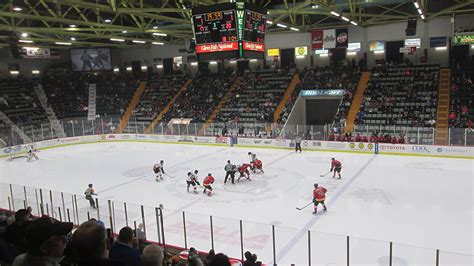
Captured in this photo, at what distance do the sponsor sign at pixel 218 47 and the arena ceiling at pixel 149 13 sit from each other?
17.2ft

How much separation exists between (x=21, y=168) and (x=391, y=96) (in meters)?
22.3

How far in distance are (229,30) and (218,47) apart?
67cm

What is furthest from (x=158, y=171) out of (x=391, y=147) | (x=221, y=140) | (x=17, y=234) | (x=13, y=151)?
(x=13, y=151)

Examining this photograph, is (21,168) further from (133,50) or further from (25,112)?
(133,50)

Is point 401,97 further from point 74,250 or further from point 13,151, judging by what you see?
point 74,250

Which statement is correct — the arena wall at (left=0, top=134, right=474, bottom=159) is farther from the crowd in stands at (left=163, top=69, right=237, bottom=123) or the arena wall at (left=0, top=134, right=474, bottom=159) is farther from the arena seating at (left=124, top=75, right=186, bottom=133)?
the arena seating at (left=124, top=75, right=186, bottom=133)

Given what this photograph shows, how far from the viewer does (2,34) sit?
24.7 metres

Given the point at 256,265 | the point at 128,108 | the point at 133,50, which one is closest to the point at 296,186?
the point at 256,265

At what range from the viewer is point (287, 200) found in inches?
535

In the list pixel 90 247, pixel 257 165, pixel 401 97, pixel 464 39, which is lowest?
pixel 257 165

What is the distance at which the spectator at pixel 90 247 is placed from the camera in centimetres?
261

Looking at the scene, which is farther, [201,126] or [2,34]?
[201,126]

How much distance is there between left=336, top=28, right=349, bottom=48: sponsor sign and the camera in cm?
2631

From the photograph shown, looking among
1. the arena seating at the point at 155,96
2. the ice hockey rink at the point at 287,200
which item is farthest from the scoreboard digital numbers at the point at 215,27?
the arena seating at the point at 155,96
